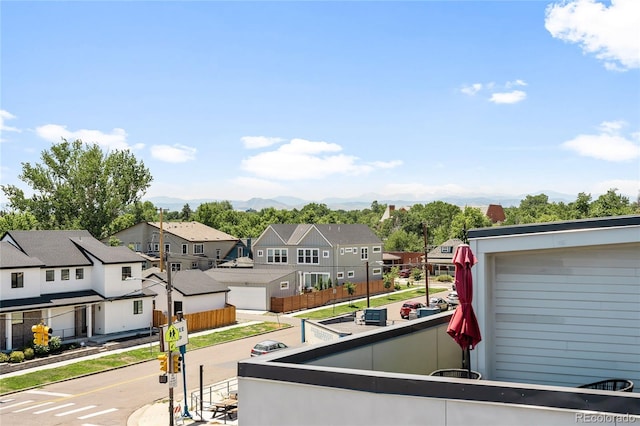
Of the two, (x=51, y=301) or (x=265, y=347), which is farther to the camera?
(x=51, y=301)

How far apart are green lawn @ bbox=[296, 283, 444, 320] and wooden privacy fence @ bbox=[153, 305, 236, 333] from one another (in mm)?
7449

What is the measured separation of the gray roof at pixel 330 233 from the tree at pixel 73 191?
2836cm

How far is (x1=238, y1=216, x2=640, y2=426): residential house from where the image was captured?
25.3 ft

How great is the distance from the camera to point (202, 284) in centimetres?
4988

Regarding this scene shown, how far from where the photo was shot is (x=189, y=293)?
47.0 metres

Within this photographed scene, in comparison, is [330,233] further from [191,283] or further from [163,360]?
[163,360]

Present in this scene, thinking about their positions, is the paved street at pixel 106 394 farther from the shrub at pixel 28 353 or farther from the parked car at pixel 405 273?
the parked car at pixel 405 273

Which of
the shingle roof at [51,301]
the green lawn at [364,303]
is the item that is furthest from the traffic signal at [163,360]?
the green lawn at [364,303]

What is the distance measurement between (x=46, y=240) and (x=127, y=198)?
43.1 m

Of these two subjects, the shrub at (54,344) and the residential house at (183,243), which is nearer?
the shrub at (54,344)

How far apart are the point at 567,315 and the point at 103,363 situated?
1241 inches

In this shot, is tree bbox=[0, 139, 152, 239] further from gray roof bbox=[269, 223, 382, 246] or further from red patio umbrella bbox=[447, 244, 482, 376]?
red patio umbrella bbox=[447, 244, 482, 376]

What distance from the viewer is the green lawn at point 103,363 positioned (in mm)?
31716

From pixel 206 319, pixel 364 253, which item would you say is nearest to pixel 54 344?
pixel 206 319
